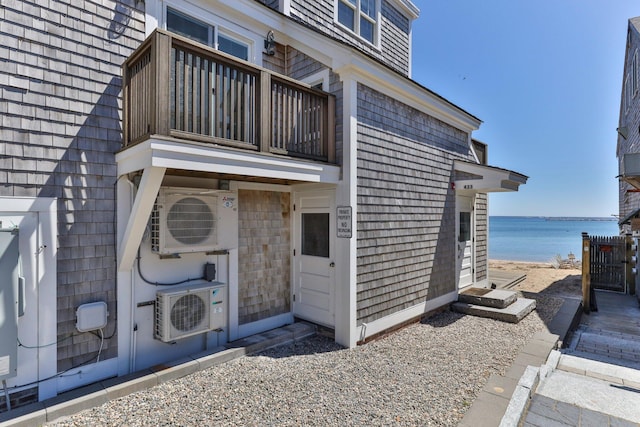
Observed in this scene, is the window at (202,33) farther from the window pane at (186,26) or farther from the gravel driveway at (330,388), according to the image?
the gravel driveway at (330,388)

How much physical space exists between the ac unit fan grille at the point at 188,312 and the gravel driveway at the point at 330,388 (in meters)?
0.57

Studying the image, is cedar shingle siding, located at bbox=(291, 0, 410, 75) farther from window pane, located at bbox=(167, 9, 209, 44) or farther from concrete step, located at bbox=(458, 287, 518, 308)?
concrete step, located at bbox=(458, 287, 518, 308)

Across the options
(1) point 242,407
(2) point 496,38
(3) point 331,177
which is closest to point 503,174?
(3) point 331,177

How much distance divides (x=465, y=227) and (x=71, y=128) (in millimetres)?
7388

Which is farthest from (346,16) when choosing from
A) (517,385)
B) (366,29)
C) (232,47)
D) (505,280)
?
(505,280)

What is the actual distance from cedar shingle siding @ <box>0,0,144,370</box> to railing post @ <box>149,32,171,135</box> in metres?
1.01

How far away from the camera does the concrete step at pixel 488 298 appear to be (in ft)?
20.6

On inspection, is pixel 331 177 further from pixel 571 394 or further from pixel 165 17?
pixel 571 394

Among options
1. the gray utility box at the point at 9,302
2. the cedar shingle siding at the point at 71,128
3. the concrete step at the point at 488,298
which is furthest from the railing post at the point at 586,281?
the gray utility box at the point at 9,302

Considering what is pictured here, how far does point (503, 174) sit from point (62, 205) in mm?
6836

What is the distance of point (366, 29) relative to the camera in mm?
7582

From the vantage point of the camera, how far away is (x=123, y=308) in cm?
359

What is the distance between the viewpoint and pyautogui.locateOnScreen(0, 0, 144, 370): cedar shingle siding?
297cm

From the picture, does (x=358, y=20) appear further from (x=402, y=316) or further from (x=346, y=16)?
(x=402, y=316)
